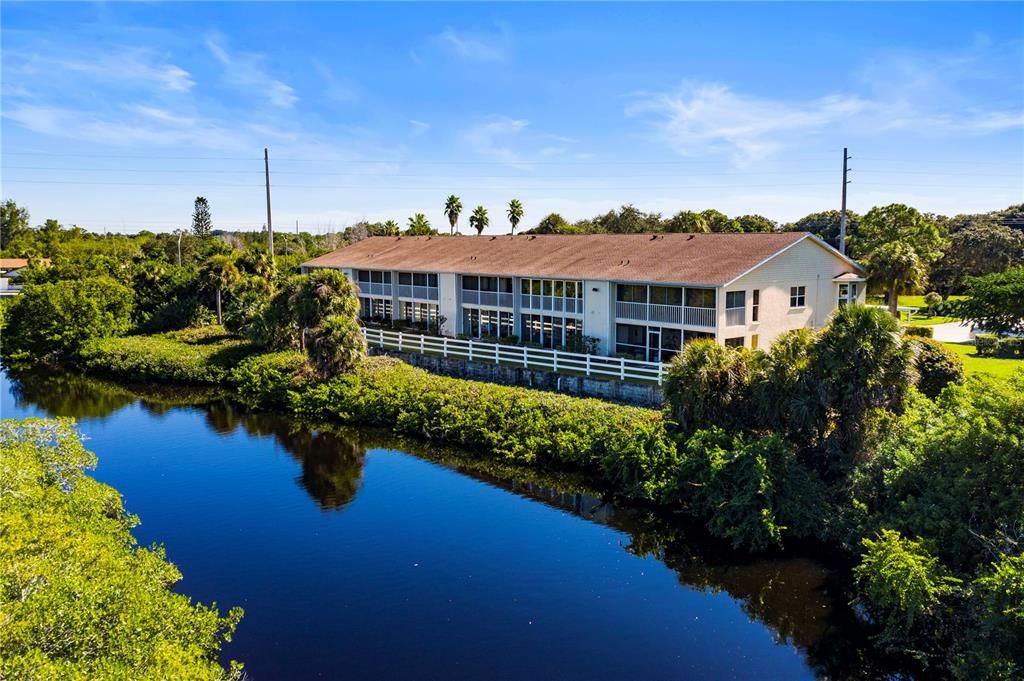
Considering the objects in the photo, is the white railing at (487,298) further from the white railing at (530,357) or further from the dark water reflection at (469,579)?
the dark water reflection at (469,579)

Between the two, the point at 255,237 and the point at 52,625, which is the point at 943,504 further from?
the point at 255,237

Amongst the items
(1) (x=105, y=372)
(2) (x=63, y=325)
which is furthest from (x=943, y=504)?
(2) (x=63, y=325)

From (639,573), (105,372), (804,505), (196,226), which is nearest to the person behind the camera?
(639,573)

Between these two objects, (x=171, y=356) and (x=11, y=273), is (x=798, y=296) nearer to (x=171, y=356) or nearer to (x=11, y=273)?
(x=171, y=356)

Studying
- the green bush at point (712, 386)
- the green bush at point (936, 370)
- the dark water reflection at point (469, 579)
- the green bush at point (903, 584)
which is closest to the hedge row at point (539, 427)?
the green bush at point (712, 386)

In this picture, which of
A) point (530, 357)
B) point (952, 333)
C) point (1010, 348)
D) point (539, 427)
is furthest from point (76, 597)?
point (952, 333)
